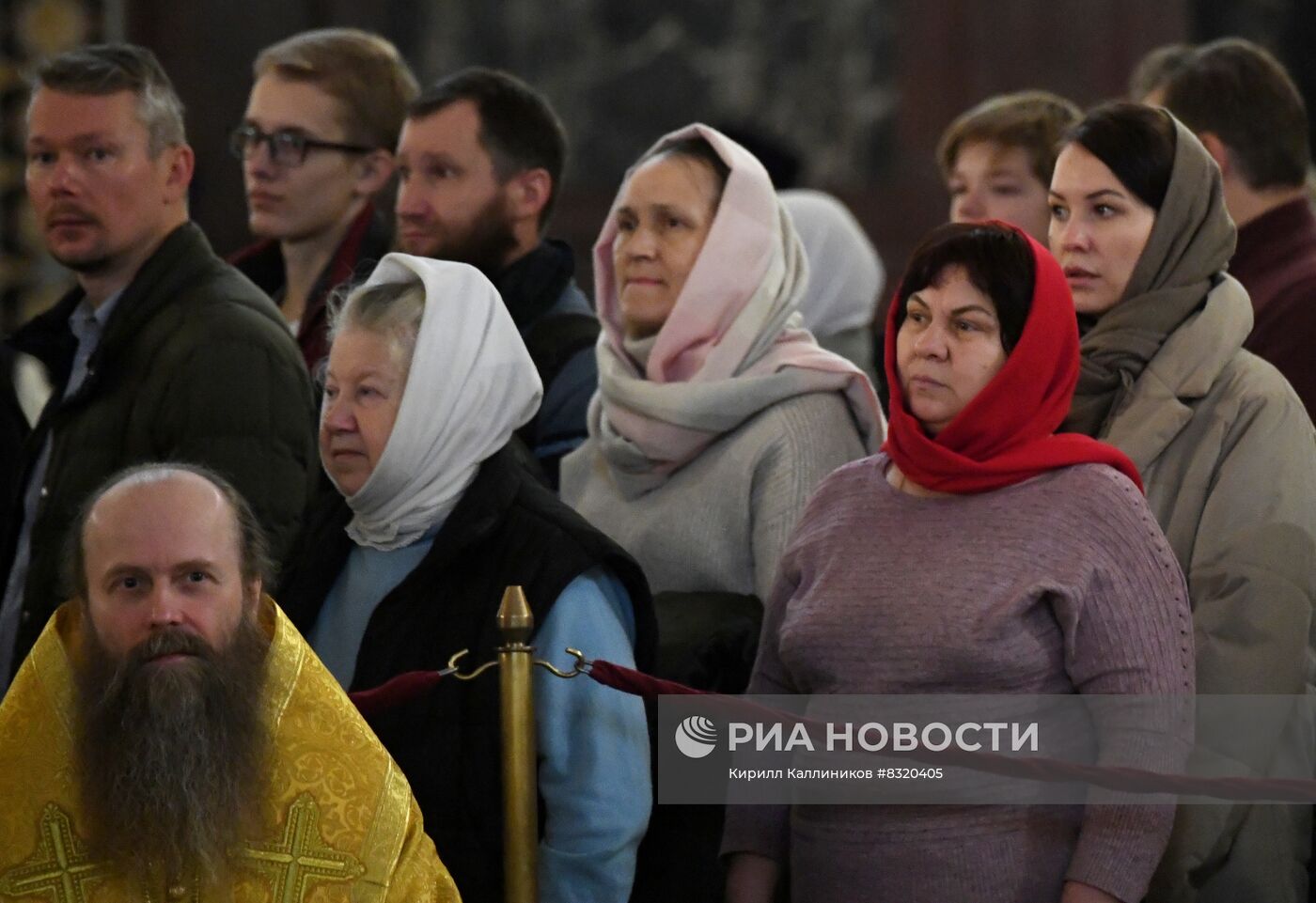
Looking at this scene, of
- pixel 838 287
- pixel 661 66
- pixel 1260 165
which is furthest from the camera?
pixel 661 66

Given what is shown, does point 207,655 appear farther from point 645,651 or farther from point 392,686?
point 645,651

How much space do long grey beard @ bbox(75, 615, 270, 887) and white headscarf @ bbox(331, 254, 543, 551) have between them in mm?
512

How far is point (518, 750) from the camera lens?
12.2 ft

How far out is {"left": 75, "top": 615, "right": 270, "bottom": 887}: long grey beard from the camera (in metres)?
3.39

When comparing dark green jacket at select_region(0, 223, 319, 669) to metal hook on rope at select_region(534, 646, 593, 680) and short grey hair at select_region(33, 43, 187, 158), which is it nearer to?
short grey hair at select_region(33, 43, 187, 158)

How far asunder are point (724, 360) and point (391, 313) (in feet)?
2.97

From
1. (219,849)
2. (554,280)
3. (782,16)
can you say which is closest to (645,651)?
(219,849)

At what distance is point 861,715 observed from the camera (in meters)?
3.74

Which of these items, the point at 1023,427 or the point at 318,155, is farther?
the point at 318,155

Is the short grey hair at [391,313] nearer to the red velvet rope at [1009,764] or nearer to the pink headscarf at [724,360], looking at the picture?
the red velvet rope at [1009,764]

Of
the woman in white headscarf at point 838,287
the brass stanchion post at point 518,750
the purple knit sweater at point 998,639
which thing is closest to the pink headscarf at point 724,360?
the purple knit sweater at point 998,639

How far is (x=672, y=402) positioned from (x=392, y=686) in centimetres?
105

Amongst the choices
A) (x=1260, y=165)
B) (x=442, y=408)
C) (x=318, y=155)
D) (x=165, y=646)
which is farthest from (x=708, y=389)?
(x=318, y=155)

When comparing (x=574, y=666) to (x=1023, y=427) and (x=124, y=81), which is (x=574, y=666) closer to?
(x=1023, y=427)
